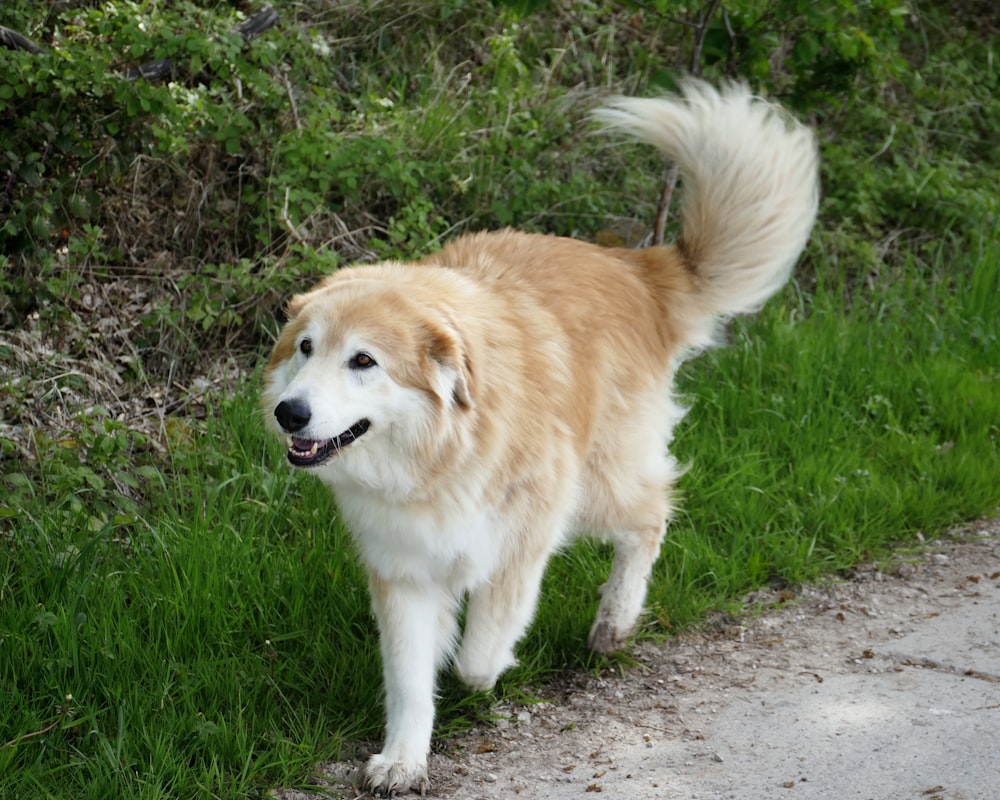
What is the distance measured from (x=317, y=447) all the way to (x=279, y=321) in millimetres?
2429

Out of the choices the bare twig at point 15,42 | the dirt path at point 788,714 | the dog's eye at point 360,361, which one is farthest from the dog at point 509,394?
the bare twig at point 15,42

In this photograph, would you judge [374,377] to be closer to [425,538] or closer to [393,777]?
[425,538]

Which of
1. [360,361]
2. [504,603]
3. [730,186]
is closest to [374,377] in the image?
[360,361]

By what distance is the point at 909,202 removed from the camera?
6.51 m

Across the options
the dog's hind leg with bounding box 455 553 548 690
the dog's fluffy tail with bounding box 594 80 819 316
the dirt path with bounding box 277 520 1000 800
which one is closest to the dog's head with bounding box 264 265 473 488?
the dog's hind leg with bounding box 455 553 548 690

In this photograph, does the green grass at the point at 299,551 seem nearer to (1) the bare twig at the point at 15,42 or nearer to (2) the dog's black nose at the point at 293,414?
(2) the dog's black nose at the point at 293,414

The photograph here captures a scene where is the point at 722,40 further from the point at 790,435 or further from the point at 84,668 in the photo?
the point at 84,668

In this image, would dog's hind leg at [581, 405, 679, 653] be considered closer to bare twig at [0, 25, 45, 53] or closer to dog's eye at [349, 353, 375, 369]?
dog's eye at [349, 353, 375, 369]

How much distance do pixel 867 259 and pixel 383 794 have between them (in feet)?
14.0

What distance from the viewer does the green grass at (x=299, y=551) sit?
296 cm

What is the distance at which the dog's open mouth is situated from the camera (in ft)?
9.34

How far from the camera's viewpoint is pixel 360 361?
113 inches

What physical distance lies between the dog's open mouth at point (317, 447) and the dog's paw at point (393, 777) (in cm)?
80

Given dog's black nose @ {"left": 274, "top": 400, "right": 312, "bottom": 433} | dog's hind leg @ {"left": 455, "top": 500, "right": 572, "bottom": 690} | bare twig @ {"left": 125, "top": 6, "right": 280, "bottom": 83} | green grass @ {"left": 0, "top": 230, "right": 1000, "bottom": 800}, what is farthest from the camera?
bare twig @ {"left": 125, "top": 6, "right": 280, "bottom": 83}
